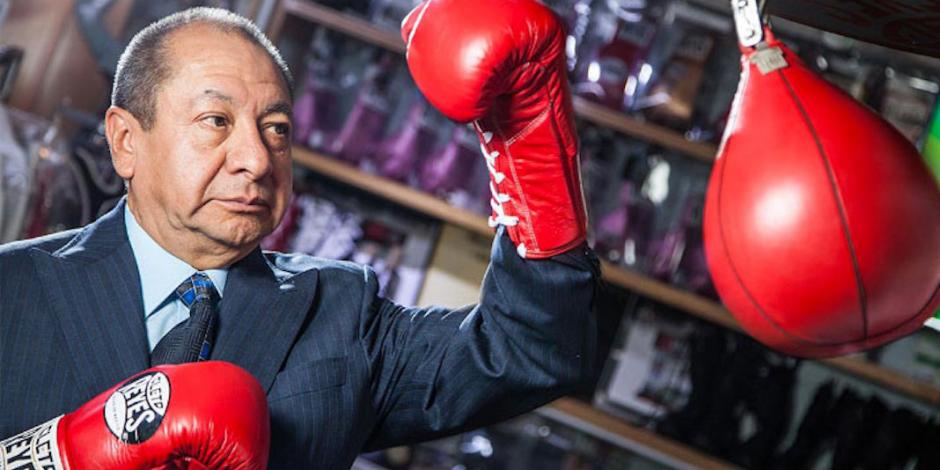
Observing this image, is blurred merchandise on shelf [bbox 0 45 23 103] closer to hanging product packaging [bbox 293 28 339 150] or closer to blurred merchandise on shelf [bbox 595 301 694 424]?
hanging product packaging [bbox 293 28 339 150]

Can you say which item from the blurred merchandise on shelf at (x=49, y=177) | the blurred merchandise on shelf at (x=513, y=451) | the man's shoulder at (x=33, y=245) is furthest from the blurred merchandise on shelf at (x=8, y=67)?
the man's shoulder at (x=33, y=245)

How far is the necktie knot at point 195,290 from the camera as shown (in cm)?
132

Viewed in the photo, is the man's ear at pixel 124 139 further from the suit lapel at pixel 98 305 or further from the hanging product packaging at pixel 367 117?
the hanging product packaging at pixel 367 117

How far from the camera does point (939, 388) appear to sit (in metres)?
2.54

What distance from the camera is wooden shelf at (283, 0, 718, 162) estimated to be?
2584mm

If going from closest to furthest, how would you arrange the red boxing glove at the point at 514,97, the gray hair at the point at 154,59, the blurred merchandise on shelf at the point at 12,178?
the red boxing glove at the point at 514,97, the gray hair at the point at 154,59, the blurred merchandise on shelf at the point at 12,178

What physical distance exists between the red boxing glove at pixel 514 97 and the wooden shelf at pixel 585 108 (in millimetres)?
1343

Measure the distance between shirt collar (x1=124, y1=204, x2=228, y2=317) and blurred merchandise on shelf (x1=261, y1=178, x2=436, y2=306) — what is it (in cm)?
140

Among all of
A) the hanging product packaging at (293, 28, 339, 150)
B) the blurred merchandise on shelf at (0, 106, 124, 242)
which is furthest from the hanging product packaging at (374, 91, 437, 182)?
the blurred merchandise on shelf at (0, 106, 124, 242)

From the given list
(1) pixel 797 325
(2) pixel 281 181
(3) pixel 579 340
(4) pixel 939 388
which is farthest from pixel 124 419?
(4) pixel 939 388

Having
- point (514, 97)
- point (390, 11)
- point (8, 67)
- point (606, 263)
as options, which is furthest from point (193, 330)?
point (8, 67)

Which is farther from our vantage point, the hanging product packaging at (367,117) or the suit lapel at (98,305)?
the hanging product packaging at (367,117)

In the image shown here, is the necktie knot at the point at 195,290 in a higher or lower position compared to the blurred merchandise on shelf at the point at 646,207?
lower

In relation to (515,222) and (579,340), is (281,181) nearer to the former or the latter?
(515,222)
